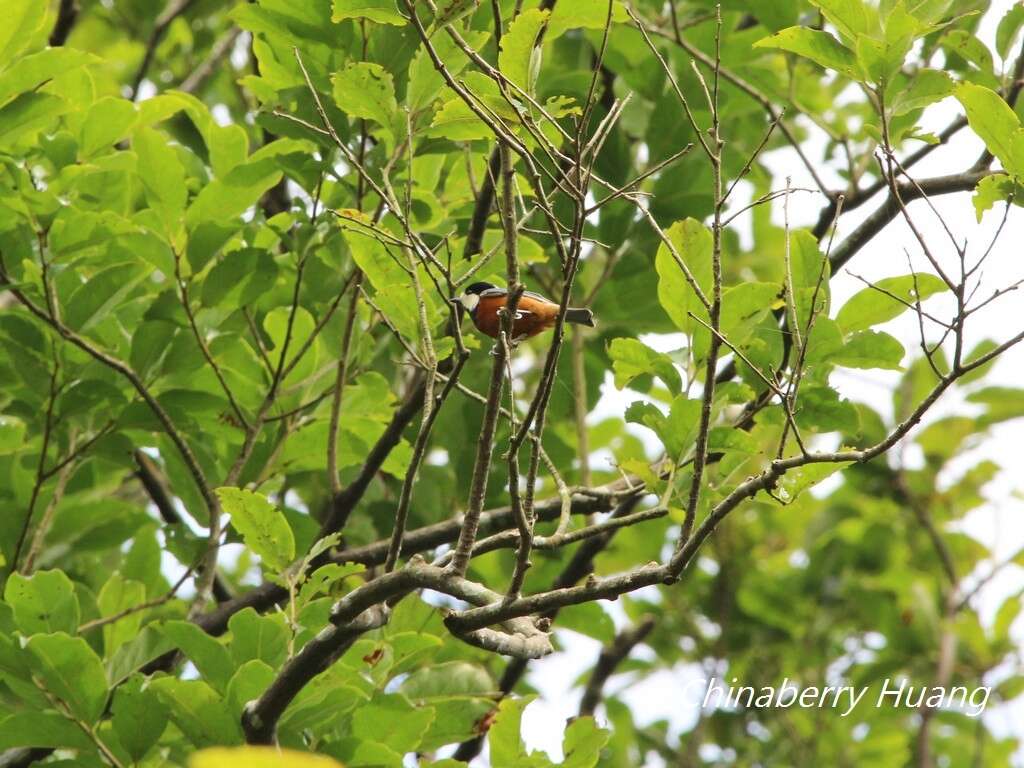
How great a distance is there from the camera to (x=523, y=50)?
258 cm

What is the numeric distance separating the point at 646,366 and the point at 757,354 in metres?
0.30

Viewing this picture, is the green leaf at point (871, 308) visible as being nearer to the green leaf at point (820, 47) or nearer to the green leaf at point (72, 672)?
the green leaf at point (820, 47)

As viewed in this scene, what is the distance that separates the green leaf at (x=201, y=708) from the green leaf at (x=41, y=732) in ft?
1.01

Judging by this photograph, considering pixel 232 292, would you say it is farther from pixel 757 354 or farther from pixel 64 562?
pixel 757 354

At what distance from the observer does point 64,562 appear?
434 cm

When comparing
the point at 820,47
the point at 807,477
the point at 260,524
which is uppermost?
the point at 820,47

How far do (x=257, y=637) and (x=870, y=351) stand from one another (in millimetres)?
1550

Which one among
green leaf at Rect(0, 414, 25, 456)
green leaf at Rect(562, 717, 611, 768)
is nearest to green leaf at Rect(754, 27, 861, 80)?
green leaf at Rect(562, 717, 611, 768)

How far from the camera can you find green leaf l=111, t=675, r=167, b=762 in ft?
9.91

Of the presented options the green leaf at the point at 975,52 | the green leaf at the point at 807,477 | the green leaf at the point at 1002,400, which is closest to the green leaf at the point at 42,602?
the green leaf at the point at 807,477

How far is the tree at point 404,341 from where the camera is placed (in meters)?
2.57

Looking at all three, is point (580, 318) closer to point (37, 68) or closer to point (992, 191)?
point (992, 191)

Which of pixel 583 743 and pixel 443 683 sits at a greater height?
pixel 583 743

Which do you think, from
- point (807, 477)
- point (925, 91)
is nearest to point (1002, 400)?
point (925, 91)
